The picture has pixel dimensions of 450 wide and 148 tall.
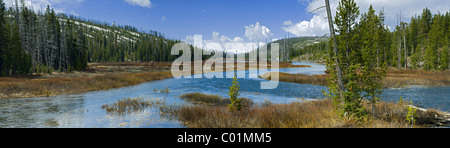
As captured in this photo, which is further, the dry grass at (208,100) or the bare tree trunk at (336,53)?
the dry grass at (208,100)

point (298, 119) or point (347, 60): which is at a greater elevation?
point (347, 60)

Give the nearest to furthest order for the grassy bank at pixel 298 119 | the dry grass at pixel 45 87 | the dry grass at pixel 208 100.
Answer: the grassy bank at pixel 298 119 → the dry grass at pixel 208 100 → the dry grass at pixel 45 87

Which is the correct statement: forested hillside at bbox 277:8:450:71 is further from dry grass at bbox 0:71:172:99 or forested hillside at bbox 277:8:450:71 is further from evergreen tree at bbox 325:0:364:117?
dry grass at bbox 0:71:172:99

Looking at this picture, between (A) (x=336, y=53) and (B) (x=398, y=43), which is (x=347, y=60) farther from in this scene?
(B) (x=398, y=43)

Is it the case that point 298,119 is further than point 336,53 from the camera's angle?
No

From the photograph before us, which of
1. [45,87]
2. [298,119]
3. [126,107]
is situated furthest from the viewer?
[45,87]

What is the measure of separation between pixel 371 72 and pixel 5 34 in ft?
189

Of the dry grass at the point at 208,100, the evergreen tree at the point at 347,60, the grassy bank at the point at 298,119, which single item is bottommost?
the dry grass at the point at 208,100

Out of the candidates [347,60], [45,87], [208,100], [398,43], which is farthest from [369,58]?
[398,43]

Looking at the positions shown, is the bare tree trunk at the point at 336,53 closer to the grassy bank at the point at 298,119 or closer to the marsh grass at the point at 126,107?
the grassy bank at the point at 298,119

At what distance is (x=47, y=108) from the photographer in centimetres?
1681

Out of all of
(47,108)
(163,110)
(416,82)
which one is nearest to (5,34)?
(47,108)

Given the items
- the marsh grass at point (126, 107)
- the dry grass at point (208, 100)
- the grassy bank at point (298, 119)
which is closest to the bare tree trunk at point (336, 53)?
the grassy bank at point (298, 119)
